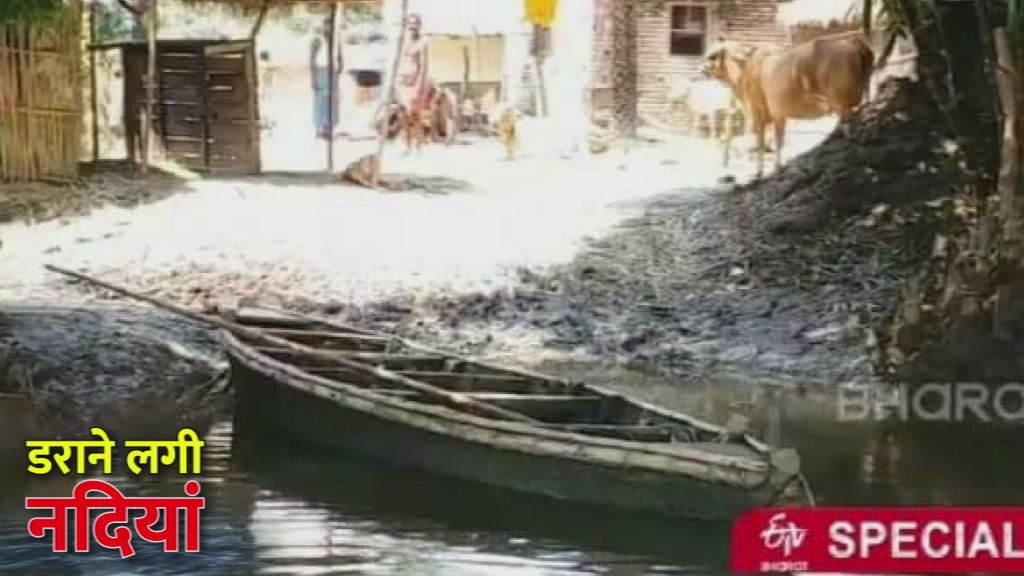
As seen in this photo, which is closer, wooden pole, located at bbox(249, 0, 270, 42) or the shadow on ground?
the shadow on ground

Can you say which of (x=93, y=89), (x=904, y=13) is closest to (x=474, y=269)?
(x=904, y=13)

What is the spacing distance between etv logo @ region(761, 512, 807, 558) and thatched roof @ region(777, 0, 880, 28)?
11.1 metres

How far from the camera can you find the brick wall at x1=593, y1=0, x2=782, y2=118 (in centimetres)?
1792

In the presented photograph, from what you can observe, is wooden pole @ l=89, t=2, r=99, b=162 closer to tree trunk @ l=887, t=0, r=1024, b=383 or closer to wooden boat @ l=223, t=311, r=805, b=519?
wooden boat @ l=223, t=311, r=805, b=519

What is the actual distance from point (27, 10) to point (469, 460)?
17.7 feet

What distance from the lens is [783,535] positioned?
3770 mm

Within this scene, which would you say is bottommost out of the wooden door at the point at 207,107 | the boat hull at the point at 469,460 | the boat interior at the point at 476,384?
the boat hull at the point at 469,460

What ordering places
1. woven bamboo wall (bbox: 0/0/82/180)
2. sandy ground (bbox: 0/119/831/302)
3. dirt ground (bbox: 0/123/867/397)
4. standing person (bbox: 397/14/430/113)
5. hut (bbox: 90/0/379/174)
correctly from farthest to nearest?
standing person (bbox: 397/14/430/113), hut (bbox: 90/0/379/174), woven bamboo wall (bbox: 0/0/82/180), sandy ground (bbox: 0/119/831/302), dirt ground (bbox: 0/123/867/397)

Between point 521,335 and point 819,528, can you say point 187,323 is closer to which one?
point 521,335

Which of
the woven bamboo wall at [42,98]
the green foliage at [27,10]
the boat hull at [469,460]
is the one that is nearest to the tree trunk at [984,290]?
the boat hull at [469,460]

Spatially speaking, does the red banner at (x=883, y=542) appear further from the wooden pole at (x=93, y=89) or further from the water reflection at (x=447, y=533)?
the wooden pole at (x=93, y=89)

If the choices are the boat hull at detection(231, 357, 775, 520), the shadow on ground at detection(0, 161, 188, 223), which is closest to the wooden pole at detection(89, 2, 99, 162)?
the shadow on ground at detection(0, 161, 188, 223)

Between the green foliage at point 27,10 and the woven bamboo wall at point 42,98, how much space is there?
53 centimetres

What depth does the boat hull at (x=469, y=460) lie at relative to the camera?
4762 millimetres
